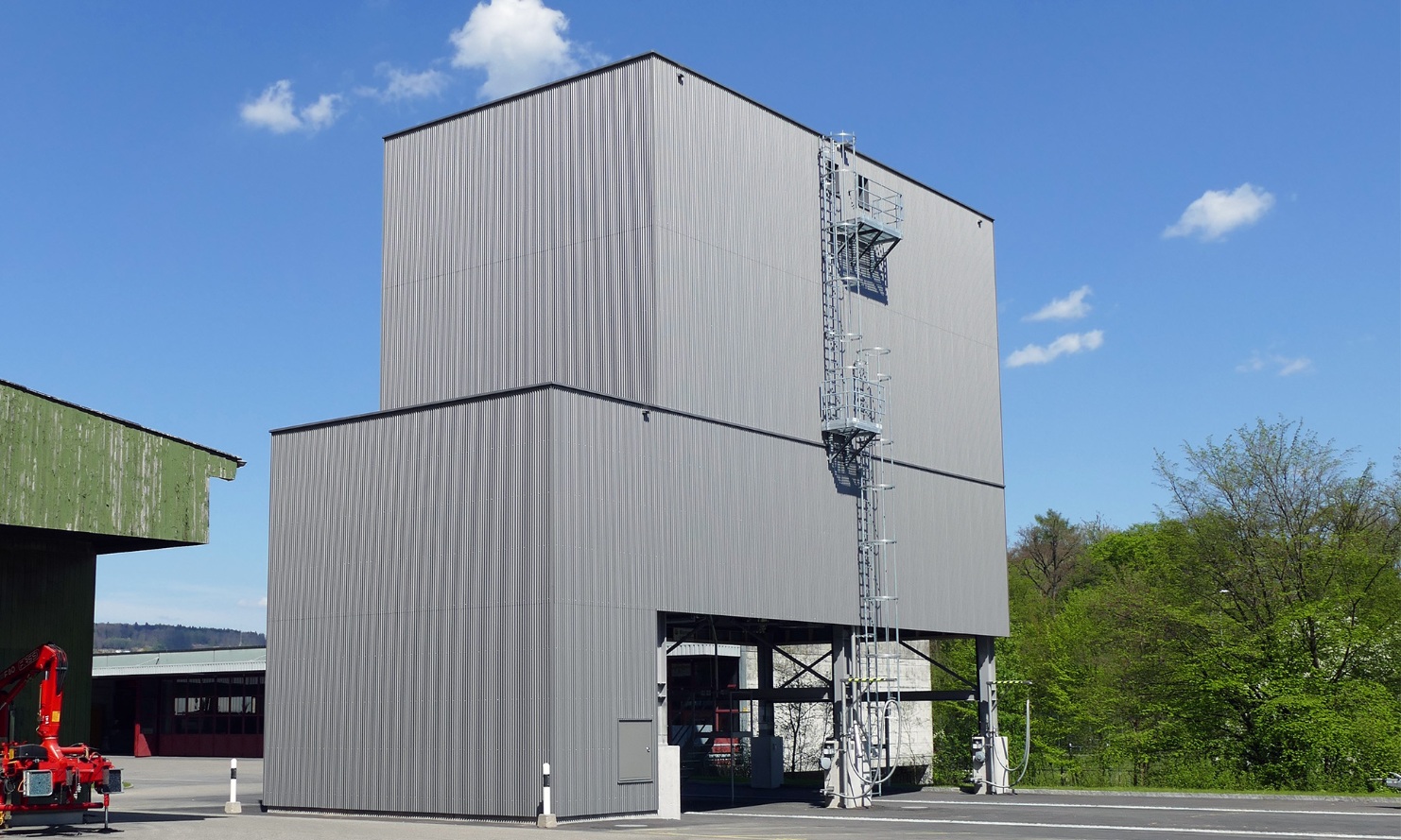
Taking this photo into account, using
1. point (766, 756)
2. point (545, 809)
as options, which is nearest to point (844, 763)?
point (545, 809)

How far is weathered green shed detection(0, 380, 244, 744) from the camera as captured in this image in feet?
84.1

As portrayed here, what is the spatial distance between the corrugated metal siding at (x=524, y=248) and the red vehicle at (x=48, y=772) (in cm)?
1291

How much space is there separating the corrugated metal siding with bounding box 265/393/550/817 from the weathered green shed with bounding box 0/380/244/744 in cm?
331

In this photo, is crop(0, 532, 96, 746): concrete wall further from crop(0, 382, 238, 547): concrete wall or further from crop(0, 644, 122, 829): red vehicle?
crop(0, 644, 122, 829): red vehicle

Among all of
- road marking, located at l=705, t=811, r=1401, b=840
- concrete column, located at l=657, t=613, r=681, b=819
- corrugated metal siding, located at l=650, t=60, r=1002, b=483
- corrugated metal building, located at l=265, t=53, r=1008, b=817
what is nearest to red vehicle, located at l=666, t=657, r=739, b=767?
corrugated metal siding, located at l=650, t=60, r=1002, b=483

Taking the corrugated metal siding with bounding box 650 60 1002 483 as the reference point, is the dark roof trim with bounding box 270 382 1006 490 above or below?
below

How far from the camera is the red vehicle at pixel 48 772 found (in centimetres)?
2434

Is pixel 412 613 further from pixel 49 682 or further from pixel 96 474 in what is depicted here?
pixel 49 682

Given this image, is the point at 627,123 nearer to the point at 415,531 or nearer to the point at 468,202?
the point at 468,202

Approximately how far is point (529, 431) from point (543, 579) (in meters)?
3.11

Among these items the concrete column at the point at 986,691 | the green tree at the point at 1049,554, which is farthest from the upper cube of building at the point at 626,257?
the green tree at the point at 1049,554

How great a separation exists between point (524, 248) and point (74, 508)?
1298 cm

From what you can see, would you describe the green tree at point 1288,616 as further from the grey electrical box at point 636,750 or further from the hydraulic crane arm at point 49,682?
the hydraulic crane arm at point 49,682

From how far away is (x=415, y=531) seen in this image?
30203 millimetres
